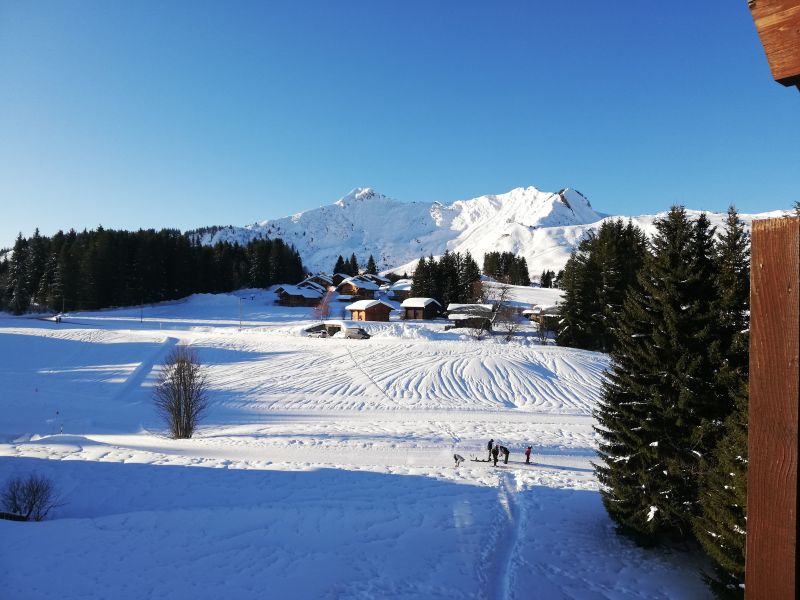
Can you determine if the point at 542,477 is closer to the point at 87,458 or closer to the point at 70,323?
the point at 87,458

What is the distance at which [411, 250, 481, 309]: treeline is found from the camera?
3105 inches

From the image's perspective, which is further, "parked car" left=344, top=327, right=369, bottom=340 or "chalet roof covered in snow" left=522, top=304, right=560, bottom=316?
"chalet roof covered in snow" left=522, top=304, right=560, bottom=316

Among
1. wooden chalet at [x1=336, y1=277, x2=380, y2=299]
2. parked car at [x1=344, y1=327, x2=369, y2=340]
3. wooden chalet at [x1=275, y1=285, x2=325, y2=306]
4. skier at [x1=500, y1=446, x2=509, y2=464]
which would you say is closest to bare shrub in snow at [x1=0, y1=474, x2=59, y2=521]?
skier at [x1=500, y1=446, x2=509, y2=464]

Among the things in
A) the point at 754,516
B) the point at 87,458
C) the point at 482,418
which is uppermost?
the point at 754,516

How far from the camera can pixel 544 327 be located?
185 ft

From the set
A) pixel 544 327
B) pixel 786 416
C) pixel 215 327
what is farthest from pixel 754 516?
pixel 215 327

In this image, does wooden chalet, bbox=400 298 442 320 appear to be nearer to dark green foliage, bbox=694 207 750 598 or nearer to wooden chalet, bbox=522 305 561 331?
wooden chalet, bbox=522 305 561 331

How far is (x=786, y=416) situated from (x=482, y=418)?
29.5 meters

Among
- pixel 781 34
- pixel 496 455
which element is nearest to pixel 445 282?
pixel 496 455

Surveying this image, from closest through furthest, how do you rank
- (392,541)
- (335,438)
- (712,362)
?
1. (712,362)
2. (392,541)
3. (335,438)

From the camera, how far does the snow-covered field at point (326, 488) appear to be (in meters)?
10.4

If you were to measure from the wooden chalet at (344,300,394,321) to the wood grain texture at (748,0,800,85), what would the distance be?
63447 mm

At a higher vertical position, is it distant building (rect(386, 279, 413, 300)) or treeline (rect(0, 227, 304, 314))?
treeline (rect(0, 227, 304, 314))

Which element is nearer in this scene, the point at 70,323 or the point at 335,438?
the point at 335,438
